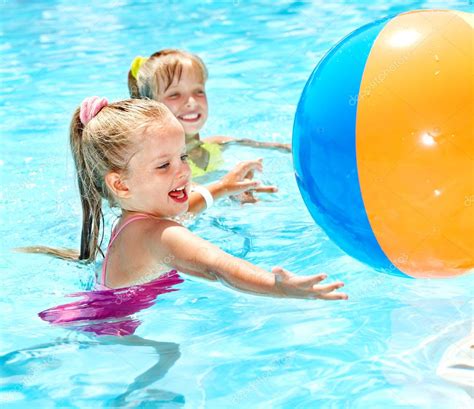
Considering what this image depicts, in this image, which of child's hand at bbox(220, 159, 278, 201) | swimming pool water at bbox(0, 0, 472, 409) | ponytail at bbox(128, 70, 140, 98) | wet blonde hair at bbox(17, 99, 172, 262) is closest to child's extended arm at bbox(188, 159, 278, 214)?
child's hand at bbox(220, 159, 278, 201)

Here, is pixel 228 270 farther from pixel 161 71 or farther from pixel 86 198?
pixel 161 71

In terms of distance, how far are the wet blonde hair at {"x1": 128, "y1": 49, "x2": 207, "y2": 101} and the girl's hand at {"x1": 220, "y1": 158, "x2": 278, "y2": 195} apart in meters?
0.88

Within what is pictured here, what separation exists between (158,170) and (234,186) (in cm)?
108

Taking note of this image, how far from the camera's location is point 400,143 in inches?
118

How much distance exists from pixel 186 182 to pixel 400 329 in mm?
1037

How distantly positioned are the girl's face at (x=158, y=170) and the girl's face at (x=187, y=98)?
165 centimetres

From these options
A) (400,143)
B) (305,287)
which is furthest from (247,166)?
(305,287)

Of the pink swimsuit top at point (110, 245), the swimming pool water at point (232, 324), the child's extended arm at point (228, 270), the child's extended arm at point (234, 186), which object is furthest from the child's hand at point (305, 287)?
the child's extended arm at point (234, 186)

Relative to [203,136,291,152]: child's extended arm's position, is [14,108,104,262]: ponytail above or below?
above

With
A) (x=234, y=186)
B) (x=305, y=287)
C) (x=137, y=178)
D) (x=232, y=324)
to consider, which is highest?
(x=137, y=178)

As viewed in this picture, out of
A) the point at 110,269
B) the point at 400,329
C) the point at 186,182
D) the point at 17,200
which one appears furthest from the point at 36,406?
the point at 17,200

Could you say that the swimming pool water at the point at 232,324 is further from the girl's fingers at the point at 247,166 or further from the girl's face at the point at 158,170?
the girl's face at the point at 158,170

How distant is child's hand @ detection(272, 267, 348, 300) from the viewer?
2.81 meters

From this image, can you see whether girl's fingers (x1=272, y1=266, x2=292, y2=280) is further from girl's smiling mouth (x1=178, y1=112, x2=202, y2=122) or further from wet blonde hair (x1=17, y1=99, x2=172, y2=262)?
girl's smiling mouth (x1=178, y1=112, x2=202, y2=122)
